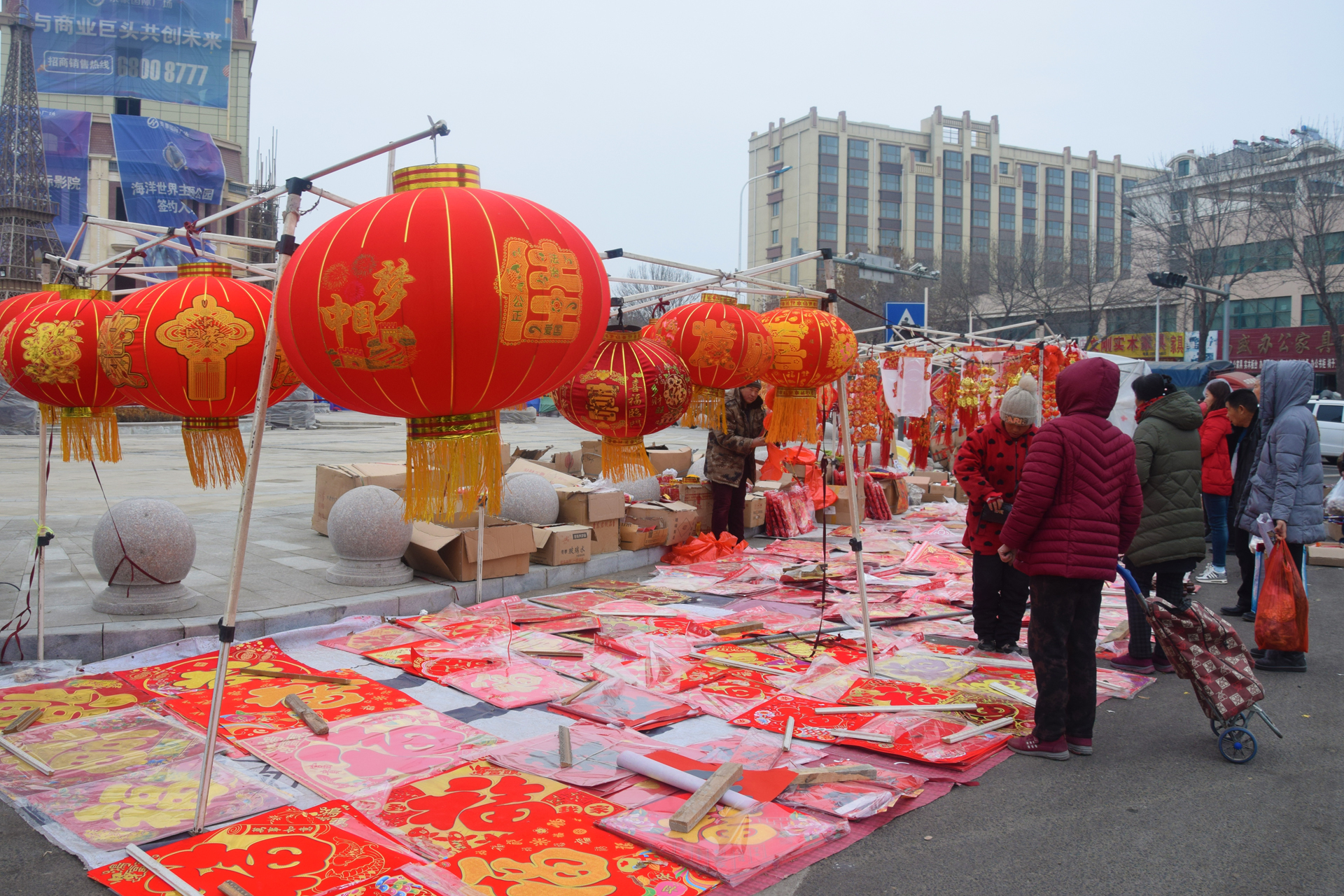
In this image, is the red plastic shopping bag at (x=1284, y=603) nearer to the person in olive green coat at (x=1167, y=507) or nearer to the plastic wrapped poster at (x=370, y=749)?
the person in olive green coat at (x=1167, y=507)

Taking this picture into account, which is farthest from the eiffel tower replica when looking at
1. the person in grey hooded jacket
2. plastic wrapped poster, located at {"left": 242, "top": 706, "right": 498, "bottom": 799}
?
the person in grey hooded jacket

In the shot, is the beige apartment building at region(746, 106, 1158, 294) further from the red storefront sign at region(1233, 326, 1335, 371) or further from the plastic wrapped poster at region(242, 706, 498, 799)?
the plastic wrapped poster at region(242, 706, 498, 799)

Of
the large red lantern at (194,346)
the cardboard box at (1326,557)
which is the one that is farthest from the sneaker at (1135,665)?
the cardboard box at (1326,557)

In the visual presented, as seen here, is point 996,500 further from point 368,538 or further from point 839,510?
point 839,510

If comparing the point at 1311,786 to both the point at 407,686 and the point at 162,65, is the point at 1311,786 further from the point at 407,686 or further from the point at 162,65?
the point at 162,65

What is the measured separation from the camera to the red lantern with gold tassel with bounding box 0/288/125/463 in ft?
16.8

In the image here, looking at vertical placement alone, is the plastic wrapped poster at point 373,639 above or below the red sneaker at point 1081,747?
above

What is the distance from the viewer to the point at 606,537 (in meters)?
9.05

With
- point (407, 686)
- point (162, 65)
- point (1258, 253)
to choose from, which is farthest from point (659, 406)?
point (162, 65)

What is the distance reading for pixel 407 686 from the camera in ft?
17.3

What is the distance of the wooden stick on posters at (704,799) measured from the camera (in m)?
3.44

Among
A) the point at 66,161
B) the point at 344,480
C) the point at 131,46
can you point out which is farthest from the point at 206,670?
the point at 131,46

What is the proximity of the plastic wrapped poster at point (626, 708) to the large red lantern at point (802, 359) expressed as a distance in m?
2.42

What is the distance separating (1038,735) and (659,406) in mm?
2886
